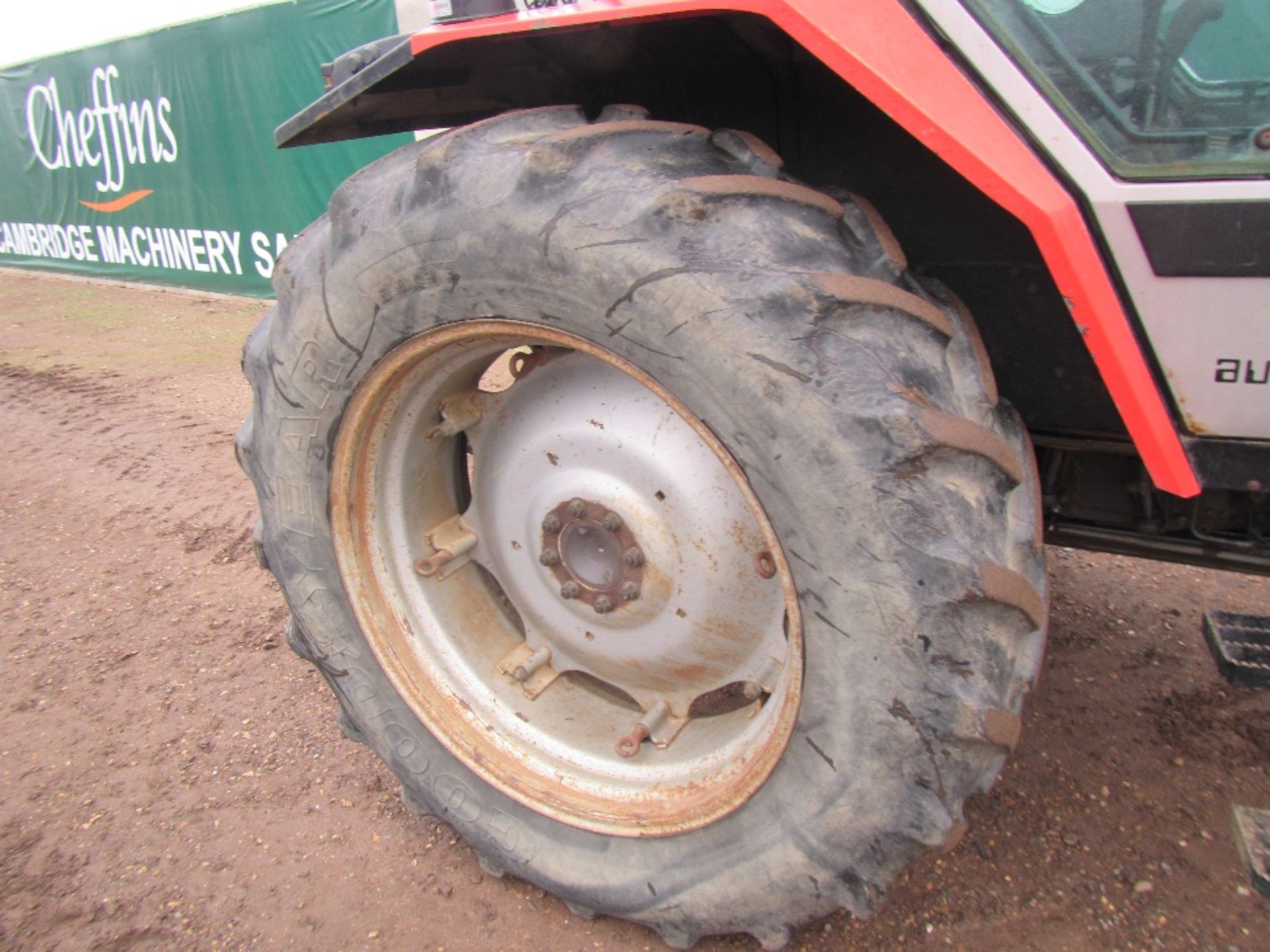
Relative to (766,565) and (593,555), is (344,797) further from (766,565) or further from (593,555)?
(766,565)

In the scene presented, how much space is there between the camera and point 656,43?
1.60 m

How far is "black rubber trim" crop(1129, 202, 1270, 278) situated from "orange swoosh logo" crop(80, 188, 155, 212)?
32.8 ft

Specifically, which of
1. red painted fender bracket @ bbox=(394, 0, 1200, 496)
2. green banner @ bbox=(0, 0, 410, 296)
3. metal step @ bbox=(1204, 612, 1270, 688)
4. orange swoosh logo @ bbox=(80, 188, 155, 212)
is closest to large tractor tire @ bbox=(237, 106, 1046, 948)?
red painted fender bracket @ bbox=(394, 0, 1200, 496)

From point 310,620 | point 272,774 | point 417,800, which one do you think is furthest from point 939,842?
point 272,774

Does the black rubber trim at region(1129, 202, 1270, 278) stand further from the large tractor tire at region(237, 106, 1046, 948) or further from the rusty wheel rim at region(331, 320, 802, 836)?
the rusty wheel rim at region(331, 320, 802, 836)

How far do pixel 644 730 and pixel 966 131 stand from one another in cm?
121

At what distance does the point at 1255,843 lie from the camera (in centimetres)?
164

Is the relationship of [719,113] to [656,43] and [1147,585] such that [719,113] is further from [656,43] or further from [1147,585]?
[1147,585]

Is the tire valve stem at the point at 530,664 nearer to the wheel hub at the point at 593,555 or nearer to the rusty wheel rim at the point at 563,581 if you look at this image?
the rusty wheel rim at the point at 563,581

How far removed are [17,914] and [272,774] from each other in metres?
0.56

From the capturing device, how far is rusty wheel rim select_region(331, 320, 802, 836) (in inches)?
64.8

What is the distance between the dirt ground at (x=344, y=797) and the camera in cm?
181

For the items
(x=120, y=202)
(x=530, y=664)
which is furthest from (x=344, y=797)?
(x=120, y=202)

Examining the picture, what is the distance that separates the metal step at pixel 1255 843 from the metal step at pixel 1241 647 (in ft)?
0.90
